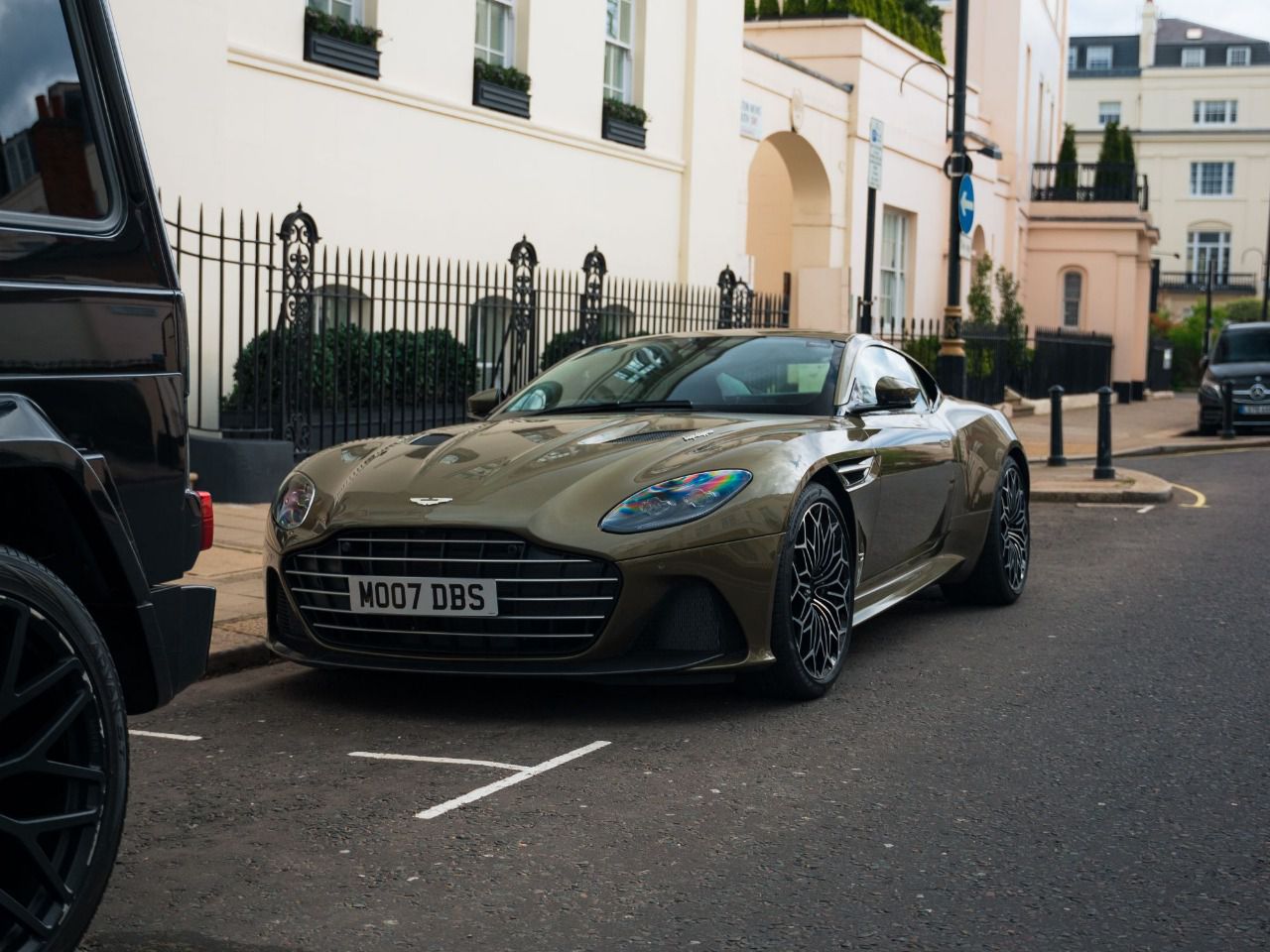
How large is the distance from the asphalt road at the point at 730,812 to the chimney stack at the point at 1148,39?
96.3 meters

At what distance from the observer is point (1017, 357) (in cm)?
3247

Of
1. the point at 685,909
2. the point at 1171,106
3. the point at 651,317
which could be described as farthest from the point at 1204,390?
the point at 1171,106

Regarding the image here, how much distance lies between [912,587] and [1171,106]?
93.6m

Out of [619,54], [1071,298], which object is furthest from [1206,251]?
[619,54]

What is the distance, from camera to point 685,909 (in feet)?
12.8

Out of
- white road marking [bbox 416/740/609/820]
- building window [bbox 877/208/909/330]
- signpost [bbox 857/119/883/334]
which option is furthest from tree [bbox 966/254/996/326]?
white road marking [bbox 416/740/609/820]

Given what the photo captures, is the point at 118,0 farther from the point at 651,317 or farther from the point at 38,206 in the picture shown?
the point at 38,206

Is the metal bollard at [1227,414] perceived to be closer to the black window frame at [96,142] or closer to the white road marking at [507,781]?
the white road marking at [507,781]

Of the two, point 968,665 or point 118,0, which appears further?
point 118,0

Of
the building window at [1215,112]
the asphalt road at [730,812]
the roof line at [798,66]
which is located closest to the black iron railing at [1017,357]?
the roof line at [798,66]

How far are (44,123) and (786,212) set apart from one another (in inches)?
1006

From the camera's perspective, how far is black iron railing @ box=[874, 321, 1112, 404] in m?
28.8

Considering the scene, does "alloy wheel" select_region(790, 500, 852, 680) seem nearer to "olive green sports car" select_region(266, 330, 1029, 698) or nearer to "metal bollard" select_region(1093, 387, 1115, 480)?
"olive green sports car" select_region(266, 330, 1029, 698)

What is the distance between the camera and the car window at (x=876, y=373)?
7301 millimetres
